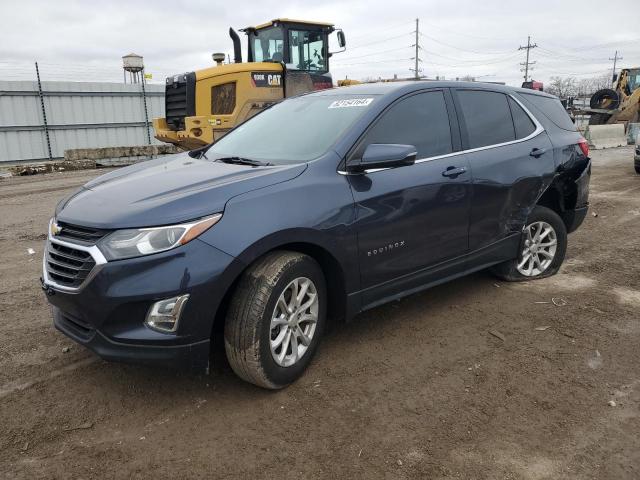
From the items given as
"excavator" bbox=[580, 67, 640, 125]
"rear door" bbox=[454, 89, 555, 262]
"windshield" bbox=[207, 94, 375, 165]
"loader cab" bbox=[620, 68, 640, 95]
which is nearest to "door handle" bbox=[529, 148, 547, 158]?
"rear door" bbox=[454, 89, 555, 262]

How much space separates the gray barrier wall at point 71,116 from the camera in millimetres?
17297

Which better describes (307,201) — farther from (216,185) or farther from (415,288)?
(415,288)

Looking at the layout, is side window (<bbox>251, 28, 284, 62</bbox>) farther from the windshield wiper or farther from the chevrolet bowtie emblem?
the chevrolet bowtie emblem

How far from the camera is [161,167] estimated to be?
12.3 ft

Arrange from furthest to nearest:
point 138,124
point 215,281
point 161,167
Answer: point 138,124
point 161,167
point 215,281

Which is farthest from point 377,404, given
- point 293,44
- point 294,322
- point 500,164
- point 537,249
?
point 293,44

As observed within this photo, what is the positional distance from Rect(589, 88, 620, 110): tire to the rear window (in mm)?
20195

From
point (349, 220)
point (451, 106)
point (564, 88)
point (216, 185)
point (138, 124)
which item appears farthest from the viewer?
point (564, 88)

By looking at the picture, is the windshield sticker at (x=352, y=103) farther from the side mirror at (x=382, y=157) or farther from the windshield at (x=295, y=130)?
the side mirror at (x=382, y=157)

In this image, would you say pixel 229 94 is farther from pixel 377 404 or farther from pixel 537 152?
pixel 377 404

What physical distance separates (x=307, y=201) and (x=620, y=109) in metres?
22.9

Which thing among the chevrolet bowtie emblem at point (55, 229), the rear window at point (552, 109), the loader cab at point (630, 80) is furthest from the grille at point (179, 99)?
the loader cab at point (630, 80)

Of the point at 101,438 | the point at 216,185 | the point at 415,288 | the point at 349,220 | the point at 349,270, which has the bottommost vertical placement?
the point at 101,438

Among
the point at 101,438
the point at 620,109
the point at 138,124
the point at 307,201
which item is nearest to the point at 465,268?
the point at 307,201
